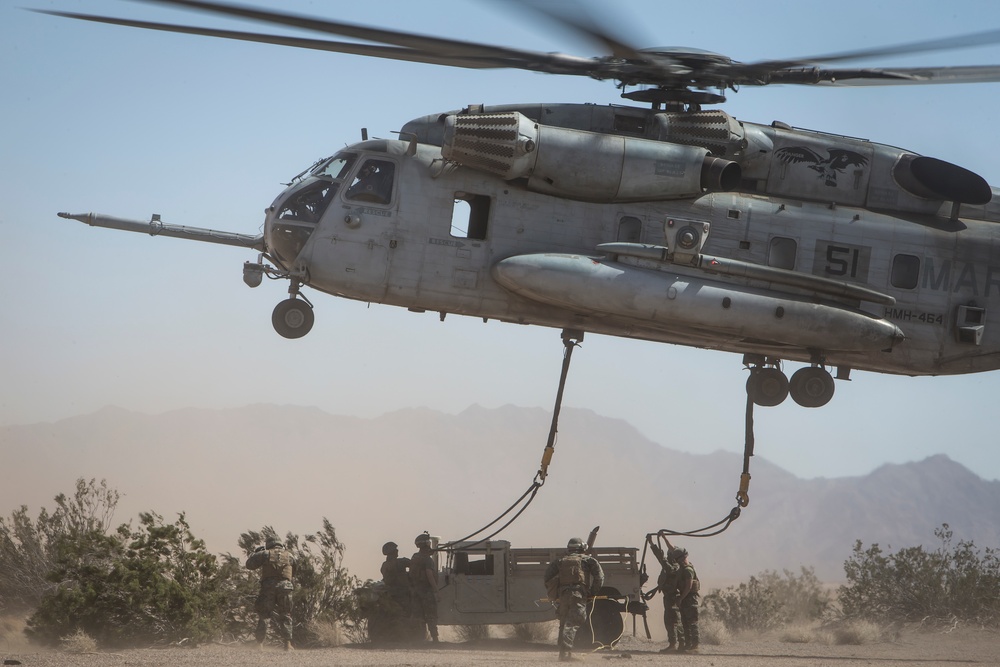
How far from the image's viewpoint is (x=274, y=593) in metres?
12.4

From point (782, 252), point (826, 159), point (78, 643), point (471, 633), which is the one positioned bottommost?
point (78, 643)

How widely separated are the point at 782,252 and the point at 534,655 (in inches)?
218

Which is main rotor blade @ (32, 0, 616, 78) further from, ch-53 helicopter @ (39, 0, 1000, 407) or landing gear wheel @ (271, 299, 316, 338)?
landing gear wheel @ (271, 299, 316, 338)

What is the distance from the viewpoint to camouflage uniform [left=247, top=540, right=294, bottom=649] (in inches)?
485

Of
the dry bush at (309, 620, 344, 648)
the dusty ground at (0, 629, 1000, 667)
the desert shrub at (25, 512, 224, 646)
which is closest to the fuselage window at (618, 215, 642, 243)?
the dusty ground at (0, 629, 1000, 667)

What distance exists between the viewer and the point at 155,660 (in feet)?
35.4

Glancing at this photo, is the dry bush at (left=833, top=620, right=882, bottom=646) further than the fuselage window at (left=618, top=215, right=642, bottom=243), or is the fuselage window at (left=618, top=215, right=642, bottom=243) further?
the dry bush at (left=833, top=620, right=882, bottom=646)

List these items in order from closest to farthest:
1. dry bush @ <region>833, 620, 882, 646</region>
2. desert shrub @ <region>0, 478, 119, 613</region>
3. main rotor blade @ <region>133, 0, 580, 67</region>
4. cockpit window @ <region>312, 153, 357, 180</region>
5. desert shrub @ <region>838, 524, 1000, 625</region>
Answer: main rotor blade @ <region>133, 0, 580, 67</region>
cockpit window @ <region>312, 153, 357, 180</region>
desert shrub @ <region>0, 478, 119, 613</region>
dry bush @ <region>833, 620, 882, 646</region>
desert shrub @ <region>838, 524, 1000, 625</region>

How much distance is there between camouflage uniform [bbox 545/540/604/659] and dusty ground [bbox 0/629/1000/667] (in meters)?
0.33

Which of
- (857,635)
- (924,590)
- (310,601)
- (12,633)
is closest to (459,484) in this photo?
(924,590)

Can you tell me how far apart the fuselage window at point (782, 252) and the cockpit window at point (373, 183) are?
4.57m

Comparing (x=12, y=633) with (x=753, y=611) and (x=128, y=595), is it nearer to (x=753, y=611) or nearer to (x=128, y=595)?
(x=128, y=595)

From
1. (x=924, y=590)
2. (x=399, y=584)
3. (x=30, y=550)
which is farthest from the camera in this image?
(x=924, y=590)

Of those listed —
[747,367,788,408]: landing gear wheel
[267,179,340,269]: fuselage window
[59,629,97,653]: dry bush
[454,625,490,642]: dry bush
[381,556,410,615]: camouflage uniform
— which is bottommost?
[59,629,97,653]: dry bush
